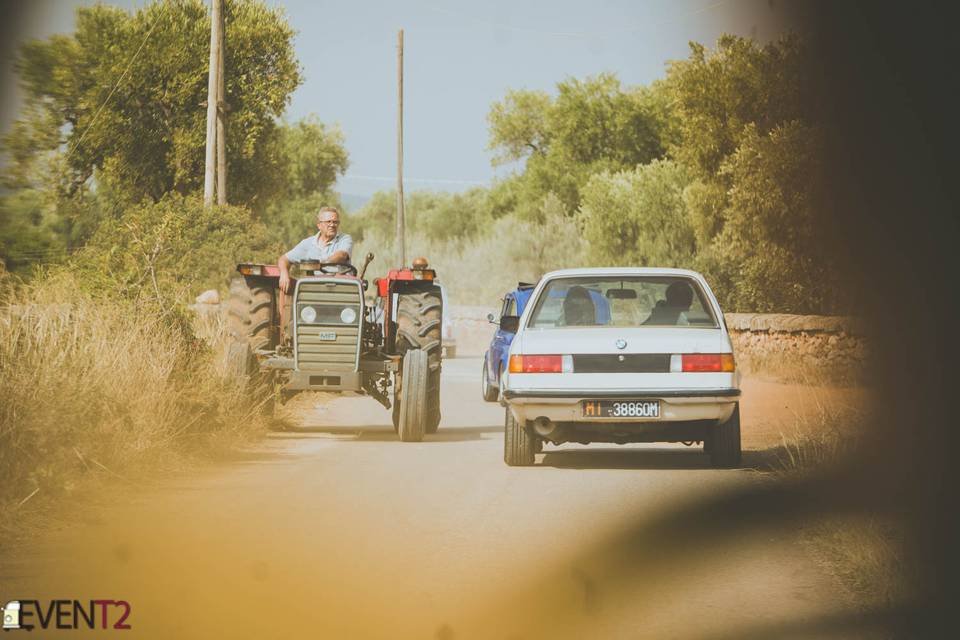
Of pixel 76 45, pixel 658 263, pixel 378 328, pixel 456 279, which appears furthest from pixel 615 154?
pixel 76 45

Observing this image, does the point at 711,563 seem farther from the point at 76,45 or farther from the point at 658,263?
the point at 658,263

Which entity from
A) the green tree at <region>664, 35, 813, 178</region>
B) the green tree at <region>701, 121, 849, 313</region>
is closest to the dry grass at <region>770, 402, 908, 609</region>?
the green tree at <region>701, 121, 849, 313</region>

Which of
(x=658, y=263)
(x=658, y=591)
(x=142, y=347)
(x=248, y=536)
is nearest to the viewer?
(x=658, y=591)

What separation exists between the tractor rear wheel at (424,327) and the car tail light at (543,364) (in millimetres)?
3305

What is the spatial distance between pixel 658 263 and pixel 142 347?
27.2m

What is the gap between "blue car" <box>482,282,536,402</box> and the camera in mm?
18828

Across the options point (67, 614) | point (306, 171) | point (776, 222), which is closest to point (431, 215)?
point (306, 171)

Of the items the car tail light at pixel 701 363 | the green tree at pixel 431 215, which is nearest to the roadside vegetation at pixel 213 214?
the car tail light at pixel 701 363

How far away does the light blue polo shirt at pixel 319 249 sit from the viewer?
53.0 ft

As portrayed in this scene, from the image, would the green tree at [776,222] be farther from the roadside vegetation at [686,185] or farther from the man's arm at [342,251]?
the man's arm at [342,251]

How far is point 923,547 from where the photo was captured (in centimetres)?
817

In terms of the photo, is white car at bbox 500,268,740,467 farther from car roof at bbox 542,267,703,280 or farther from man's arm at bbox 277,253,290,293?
man's arm at bbox 277,253,290,293

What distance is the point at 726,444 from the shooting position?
517 inches

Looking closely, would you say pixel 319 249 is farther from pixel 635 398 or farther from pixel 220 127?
pixel 220 127
